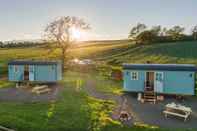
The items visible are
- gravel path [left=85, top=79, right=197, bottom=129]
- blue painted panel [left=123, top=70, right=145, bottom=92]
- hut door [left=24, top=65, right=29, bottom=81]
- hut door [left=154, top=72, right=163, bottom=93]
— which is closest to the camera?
gravel path [left=85, top=79, right=197, bottom=129]

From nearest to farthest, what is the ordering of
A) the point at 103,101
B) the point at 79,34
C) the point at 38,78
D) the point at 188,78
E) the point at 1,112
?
1. the point at 1,112
2. the point at 103,101
3. the point at 188,78
4. the point at 38,78
5. the point at 79,34

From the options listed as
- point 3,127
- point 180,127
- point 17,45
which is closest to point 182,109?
point 180,127

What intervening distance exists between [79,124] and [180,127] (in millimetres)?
5468

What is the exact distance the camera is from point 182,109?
54.5 ft

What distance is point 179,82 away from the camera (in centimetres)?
2177

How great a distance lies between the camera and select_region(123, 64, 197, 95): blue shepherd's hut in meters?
21.6

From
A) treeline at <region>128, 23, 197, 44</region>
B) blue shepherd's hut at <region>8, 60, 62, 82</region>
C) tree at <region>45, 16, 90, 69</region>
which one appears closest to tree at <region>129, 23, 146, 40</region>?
treeline at <region>128, 23, 197, 44</region>

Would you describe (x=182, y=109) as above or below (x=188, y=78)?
below

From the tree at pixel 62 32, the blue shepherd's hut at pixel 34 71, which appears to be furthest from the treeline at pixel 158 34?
the blue shepherd's hut at pixel 34 71

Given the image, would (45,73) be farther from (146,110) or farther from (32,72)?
(146,110)

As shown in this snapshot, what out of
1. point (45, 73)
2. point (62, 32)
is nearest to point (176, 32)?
point (62, 32)

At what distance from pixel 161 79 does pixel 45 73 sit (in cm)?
1171

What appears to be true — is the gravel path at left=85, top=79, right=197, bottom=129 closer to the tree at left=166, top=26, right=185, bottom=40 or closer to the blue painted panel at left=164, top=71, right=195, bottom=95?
the blue painted panel at left=164, top=71, right=195, bottom=95

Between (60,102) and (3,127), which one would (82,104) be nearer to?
(60,102)
